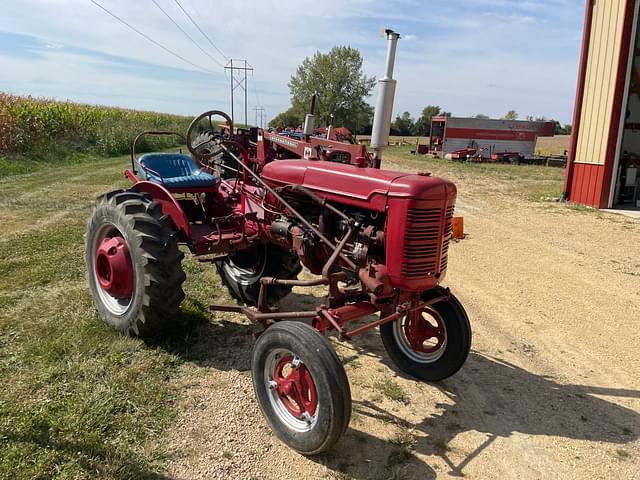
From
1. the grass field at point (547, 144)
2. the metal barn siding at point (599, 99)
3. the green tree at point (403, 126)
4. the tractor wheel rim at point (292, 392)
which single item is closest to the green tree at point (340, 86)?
the grass field at point (547, 144)

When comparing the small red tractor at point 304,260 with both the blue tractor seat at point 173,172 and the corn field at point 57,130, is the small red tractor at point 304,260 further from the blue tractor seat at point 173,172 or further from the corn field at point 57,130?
the corn field at point 57,130

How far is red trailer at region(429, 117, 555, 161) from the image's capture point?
2669 centimetres

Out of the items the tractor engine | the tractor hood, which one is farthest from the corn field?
the tractor engine

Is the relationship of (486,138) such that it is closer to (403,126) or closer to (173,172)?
(173,172)

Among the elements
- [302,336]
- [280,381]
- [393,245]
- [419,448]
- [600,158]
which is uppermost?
[600,158]

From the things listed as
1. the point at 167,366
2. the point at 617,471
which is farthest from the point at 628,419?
the point at 167,366

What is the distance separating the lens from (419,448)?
2748 millimetres

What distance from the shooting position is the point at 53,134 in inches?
639

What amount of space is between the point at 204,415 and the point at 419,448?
1.26 metres

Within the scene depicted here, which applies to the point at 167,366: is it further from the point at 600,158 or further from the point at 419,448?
the point at 600,158

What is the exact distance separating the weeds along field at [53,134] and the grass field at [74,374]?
8.83 meters

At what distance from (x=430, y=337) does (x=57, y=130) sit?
1662 cm

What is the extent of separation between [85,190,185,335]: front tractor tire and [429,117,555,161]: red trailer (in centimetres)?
2427

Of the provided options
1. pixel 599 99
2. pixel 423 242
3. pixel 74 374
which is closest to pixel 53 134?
pixel 74 374
